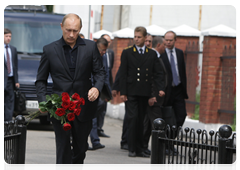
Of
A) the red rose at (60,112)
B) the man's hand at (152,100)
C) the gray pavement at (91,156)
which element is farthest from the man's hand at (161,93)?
the red rose at (60,112)

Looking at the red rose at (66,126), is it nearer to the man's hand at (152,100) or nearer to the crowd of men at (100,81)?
the crowd of men at (100,81)

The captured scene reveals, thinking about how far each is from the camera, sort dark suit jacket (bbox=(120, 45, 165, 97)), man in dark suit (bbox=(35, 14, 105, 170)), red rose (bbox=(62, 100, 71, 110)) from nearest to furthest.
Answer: red rose (bbox=(62, 100, 71, 110))
man in dark suit (bbox=(35, 14, 105, 170))
dark suit jacket (bbox=(120, 45, 165, 97))

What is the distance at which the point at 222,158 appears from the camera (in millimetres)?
4480

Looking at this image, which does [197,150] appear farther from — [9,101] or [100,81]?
[9,101]

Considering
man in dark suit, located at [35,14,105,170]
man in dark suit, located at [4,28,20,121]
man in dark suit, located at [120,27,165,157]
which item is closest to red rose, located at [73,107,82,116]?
man in dark suit, located at [35,14,105,170]

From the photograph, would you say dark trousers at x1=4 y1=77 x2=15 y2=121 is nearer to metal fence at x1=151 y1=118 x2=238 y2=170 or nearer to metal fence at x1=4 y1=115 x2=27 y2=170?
metal fence at x1=4 y1=115 x2=27 y2=170

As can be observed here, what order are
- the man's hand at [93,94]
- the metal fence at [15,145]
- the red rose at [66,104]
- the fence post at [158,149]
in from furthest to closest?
the metal fence at [15,145] < the fence post at [158,149] < the man's hand at [93,94] < the red rose at [66,104]

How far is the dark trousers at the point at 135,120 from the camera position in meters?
7.65

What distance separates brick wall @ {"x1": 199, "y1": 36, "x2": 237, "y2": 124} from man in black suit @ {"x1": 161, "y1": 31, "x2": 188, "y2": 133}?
1964mm

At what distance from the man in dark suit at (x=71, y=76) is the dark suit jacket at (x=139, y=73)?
253 centimetres

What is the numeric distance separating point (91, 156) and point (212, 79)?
12.2 ft

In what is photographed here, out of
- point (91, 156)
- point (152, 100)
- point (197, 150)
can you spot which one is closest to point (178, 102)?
point (152, 100)

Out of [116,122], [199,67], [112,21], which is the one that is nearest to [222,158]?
[199,67]

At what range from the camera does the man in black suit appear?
8273 millimetres
